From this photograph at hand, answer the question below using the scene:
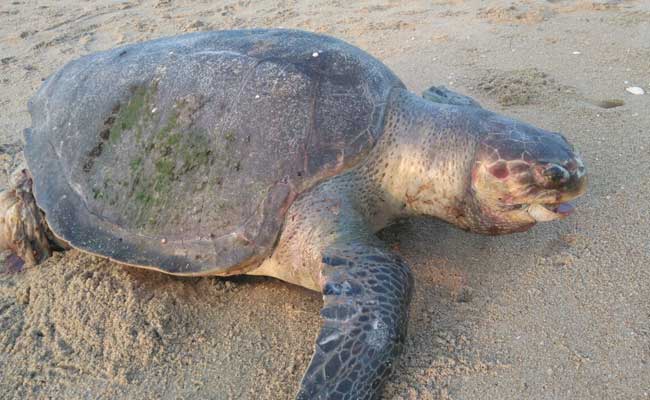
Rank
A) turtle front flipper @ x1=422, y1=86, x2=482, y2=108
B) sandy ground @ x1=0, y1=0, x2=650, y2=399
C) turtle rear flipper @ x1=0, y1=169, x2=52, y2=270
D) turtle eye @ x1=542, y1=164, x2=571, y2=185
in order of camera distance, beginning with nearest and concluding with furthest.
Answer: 1. sandy ground @ x1=0, y1=0, x2=650, y2=399
2. turtle eye @ x1=542, y1=164, x2=571, y2=185
3. turtle rear flipper @ x1=0, y1=169, x2=52, y2=270
4. turtle front flipper @ x1=422, y1=86, x2=482, y2=108

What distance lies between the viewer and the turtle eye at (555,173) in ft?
5.32

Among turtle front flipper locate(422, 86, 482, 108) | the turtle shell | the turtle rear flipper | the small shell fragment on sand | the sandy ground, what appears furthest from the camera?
the small shell fragment on sand

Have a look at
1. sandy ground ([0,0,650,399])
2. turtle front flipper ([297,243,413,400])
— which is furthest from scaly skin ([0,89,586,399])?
sandy ground ([0,0,650,399])

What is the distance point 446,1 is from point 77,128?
3.59 metres

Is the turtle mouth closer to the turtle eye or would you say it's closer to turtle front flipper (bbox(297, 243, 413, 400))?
the turtle eye

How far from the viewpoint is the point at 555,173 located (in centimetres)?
162

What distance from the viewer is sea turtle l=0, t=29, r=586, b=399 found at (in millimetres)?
1669

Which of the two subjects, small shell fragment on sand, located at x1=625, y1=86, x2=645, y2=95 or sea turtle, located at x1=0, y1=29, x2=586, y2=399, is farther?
small shell fragment on sand, located at x1=625, y1=86, x2=645, y2=95

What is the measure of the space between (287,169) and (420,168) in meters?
0.50

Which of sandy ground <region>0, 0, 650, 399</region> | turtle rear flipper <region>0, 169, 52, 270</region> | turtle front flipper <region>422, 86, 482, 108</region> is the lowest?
sandy ground <region>0, 0, 650, 399</region>

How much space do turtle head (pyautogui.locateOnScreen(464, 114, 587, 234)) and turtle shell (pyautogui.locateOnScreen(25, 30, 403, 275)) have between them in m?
0.41

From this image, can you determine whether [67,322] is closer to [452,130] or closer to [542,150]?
[452,130]

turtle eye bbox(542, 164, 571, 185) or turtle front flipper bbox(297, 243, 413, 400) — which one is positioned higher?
turtle eye bbox(542, 164, 571, 185)

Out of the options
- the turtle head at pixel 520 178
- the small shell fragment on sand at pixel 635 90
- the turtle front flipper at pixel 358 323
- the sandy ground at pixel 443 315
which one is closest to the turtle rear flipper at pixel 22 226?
the sandy ground at pixel 443 315
